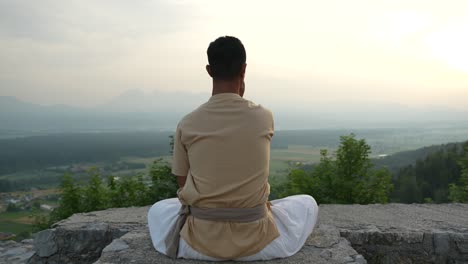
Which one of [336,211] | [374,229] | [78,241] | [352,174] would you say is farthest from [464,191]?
[78,241]

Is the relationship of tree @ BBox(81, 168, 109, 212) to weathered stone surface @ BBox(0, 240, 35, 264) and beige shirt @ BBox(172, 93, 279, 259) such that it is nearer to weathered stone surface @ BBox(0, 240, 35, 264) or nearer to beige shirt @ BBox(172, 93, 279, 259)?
weathered stone surface @ BBox(0, 240, 35, 264)

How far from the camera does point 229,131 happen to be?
2.82 metres

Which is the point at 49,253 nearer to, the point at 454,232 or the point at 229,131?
the point at 229,131

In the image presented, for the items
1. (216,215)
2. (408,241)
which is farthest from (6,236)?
(408,241)

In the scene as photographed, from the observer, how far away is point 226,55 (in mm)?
2725

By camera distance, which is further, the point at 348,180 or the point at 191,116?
the point at 348,180

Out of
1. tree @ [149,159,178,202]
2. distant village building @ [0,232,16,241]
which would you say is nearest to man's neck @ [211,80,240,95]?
tree @ [149,159,178,202]

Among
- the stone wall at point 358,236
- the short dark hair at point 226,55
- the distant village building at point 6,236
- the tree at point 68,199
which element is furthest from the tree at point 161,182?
the short dark hair at point 226,55

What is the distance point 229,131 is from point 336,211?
3714mm

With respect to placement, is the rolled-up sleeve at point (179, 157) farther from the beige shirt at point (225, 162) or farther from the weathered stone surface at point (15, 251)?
the weathered stone surface at point (15, 251)

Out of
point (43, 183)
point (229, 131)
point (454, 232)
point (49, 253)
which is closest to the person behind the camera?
point (229, 131)

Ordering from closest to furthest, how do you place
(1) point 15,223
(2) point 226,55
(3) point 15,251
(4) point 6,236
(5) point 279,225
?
(2) point 226,55 → (5) point 279,225 → (3) point 15,251 → (4) point 6,236 → (1) point 15,223

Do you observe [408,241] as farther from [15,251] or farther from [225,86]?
[15,251]

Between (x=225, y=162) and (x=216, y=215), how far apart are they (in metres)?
0.45
